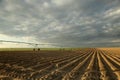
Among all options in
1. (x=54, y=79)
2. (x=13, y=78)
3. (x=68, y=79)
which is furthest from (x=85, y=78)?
(x=13, y=78)

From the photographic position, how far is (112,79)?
10711 millimetres

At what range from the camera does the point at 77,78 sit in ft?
35.9

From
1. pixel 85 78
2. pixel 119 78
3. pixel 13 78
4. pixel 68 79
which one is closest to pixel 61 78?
pixel 68 79

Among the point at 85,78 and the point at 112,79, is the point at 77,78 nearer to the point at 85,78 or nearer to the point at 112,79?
the point at 85,78

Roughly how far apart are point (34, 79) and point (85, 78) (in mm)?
3490

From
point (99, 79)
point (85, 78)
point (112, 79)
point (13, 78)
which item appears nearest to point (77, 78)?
point (85, 78)

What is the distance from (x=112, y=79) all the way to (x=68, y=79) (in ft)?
9.90

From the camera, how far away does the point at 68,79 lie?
10570 millimetres

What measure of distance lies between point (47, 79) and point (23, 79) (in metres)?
1.58

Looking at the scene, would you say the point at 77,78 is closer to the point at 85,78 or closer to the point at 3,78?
the point at 85,78

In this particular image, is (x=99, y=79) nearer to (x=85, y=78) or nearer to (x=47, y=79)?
(x=85, y=78)

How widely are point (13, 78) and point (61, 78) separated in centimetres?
326

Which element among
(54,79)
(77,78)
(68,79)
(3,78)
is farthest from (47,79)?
(3,78)

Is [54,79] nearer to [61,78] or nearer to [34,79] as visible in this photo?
[61,78]
